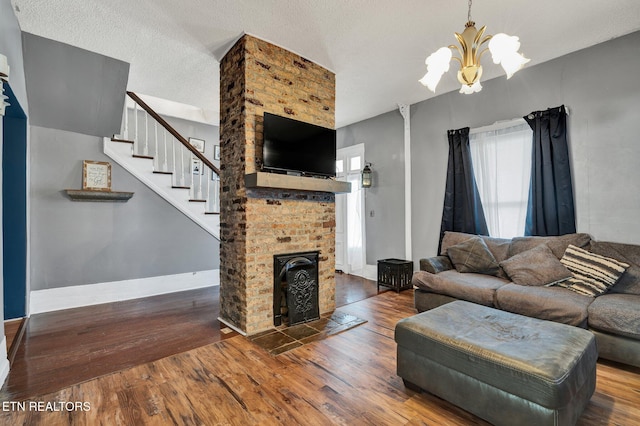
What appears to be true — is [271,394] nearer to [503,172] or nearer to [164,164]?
[503,172]

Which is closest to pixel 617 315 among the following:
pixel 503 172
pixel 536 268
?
pixel 536 268

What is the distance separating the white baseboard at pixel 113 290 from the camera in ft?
11.8

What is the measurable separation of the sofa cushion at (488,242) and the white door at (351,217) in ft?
5.56

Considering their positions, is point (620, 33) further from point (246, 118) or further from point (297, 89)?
point (246, 118)

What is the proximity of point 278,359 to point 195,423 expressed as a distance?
0.82 meters

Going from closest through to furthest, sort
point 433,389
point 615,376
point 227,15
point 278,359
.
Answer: point 433,389, point 615,376, point 278,359, point 227,15

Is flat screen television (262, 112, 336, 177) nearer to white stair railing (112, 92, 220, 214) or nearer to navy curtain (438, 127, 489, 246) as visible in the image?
navy curtain (438, 127, 489, 246)

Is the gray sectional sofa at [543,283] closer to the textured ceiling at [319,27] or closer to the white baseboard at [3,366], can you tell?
the textured ceiling at [319,27]

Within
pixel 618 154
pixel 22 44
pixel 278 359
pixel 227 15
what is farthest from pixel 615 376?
pixel 22 44

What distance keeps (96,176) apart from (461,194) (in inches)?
195

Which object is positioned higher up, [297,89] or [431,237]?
[297,89]

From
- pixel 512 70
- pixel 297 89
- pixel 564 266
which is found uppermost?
pixel 297 89

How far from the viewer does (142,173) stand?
424 centimetres

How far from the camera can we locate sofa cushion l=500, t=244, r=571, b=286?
9.29 ft
